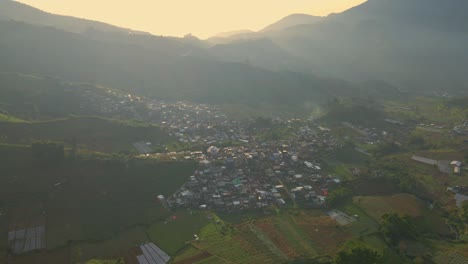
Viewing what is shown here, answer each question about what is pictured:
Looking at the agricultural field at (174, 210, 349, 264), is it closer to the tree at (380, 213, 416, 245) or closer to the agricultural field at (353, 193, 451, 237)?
the tree at (380, 213, 416, 245)

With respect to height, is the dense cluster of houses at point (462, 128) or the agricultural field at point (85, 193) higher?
the dense cluster of houses at point (462, 128)

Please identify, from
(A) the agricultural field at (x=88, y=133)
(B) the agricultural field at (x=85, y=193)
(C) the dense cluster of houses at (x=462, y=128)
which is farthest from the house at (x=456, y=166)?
(A) the agricultural field at (x=88, y=133)

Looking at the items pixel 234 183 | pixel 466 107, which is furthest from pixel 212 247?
pixel 466 107

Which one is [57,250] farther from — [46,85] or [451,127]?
[451,127]

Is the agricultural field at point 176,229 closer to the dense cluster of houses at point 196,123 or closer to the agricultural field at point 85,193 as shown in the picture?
the agricultural field at point 85,193

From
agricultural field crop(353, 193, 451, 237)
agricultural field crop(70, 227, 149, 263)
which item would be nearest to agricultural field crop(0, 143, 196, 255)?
agricultural field crop(70, 227, 149, 263)

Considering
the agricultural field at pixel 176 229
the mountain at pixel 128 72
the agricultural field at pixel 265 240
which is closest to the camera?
the agricultural field at pixel 265 240

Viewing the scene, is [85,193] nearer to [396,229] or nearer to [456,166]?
[396,229]
